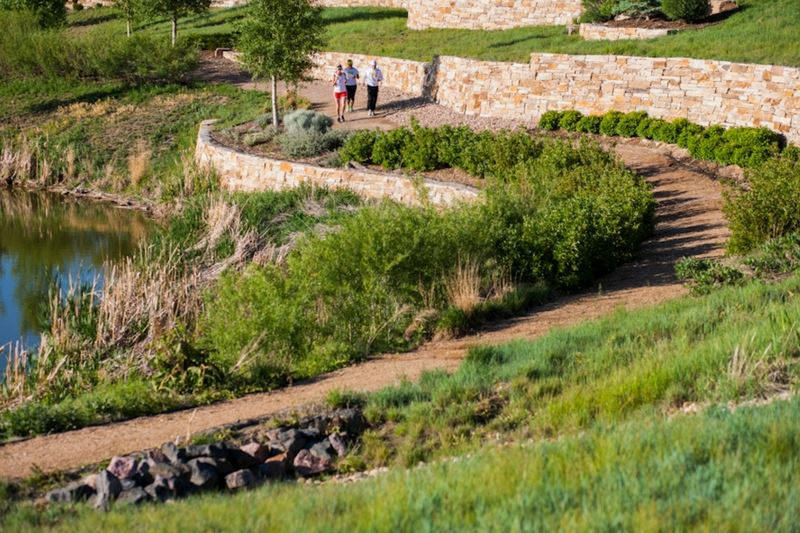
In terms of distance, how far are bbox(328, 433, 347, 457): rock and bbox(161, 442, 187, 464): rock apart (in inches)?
41.6

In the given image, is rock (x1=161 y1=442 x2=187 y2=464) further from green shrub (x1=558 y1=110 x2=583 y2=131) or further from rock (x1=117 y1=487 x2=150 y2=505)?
green shrub (x1=558 y1=110 x2=583 y2=131)

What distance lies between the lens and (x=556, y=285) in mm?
13961

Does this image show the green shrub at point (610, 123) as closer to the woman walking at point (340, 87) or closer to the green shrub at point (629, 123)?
the green shrub at point (629, 123)

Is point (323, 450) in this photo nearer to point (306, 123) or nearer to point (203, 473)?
point (203, 473)

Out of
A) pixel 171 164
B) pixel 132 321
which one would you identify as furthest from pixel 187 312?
pixel 171 164

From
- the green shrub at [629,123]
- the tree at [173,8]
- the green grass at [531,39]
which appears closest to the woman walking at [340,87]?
the green grass at [531,39]

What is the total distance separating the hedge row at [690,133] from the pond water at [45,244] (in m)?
9.55

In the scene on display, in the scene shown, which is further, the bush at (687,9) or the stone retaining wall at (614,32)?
the bush at (687,9)

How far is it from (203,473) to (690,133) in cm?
1657

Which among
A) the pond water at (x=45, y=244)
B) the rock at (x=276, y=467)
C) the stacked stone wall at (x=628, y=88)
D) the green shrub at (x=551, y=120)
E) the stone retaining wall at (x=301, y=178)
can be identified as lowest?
the pond water at (x=45, y=244)

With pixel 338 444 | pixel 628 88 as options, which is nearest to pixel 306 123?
pixel 628 88

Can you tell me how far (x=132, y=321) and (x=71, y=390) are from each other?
104 inches

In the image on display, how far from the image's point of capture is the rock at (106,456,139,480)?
7.30m

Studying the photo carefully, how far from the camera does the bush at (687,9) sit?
96.0 ft
